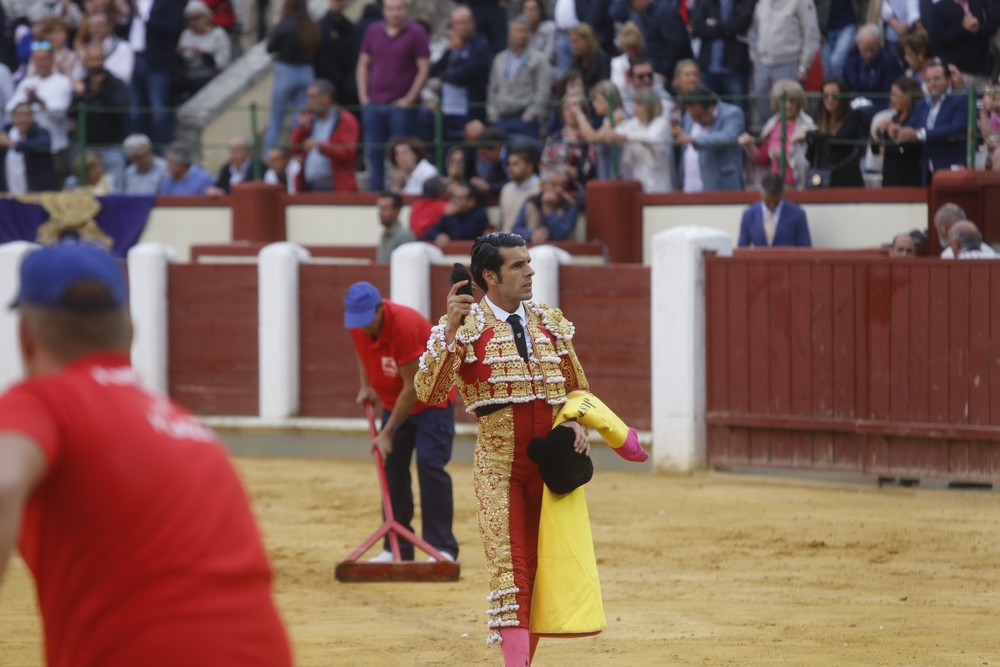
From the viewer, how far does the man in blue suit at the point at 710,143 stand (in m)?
11.9

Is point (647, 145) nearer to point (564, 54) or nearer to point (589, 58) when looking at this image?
point (589, 58)

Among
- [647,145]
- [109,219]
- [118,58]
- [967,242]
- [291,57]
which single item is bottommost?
[967,242]

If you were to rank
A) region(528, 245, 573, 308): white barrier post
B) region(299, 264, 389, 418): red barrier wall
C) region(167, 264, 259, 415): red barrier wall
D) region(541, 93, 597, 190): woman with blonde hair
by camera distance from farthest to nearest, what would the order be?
region(167, 264, 259, 415): red barrier wall < region(541, 93, 597, 190): woman with blonde hair < region(299, 264, 389, 418): red barrier wall < region(528, 245, 573, 308): white barrier post

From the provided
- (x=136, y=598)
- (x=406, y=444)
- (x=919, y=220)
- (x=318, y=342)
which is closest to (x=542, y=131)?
(x=318, y=342)

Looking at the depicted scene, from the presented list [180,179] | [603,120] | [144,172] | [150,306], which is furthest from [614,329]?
[144,172]

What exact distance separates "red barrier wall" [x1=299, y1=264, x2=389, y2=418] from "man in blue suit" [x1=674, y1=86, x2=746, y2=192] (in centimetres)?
268

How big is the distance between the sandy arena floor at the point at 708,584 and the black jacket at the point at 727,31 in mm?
3638

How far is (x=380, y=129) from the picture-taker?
14.0m

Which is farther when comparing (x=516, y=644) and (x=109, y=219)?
(x=109, y=219)

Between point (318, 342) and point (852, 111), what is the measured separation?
4.56 meters

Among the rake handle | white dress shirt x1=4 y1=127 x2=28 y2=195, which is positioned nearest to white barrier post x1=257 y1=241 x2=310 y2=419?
white dress shirt x1=4 y1=127 x2=28 y2=195

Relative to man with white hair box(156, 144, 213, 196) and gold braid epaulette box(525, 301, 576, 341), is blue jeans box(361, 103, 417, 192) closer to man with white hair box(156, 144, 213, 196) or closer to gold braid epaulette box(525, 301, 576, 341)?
man with white hair box(156, 144, 213, 196)

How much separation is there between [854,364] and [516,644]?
19.1 feet

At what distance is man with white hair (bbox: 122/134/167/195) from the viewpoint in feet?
48.7
